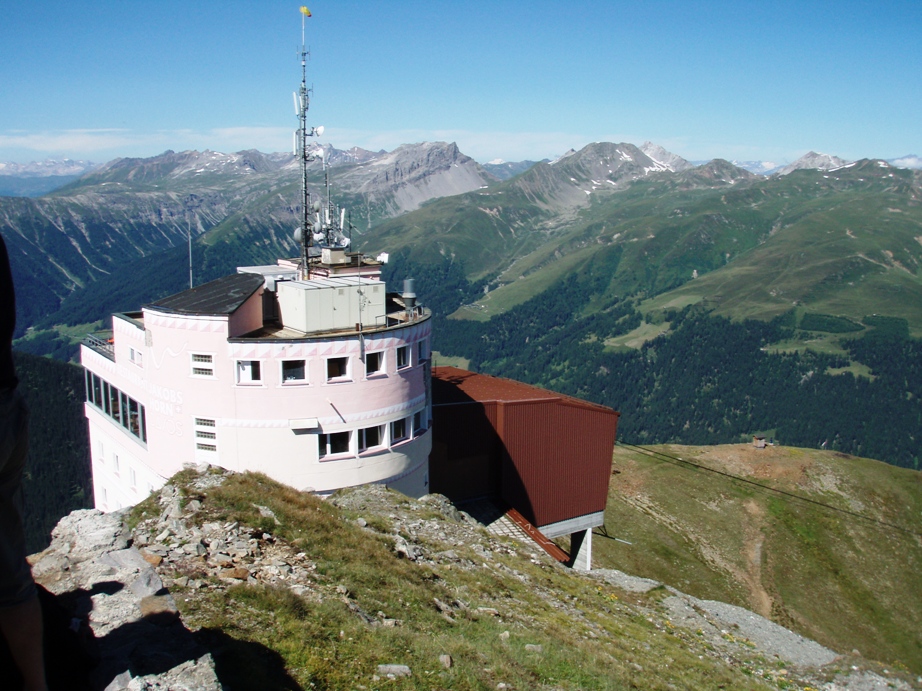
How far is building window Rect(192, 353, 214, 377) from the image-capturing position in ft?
94.9

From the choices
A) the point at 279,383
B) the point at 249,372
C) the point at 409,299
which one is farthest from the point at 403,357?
the point at 249,372

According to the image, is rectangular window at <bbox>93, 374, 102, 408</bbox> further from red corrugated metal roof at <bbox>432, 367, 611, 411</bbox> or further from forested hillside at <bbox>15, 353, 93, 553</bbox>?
forested hillside at <bbox>15, 353, 93, 553</bbox>

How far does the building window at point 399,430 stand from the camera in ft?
A: 106

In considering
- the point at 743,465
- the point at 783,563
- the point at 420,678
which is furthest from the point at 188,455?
the point at 743,465

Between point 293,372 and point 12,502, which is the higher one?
point 12,502

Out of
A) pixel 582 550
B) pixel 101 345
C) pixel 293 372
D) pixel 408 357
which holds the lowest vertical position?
pixel 582 550

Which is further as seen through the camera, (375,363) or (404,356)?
(404,356)

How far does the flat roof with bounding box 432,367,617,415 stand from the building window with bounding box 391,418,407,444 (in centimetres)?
758

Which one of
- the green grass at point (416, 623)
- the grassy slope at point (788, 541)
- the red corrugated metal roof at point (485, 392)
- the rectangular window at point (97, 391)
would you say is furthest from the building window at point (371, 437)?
the grassy slope at point (788, 541)

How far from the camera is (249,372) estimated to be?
1137 inches

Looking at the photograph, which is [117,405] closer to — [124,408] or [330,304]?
[124,408]

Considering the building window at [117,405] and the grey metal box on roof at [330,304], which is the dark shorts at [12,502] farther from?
the building window at [117,405]

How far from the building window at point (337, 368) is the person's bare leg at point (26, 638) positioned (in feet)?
74.3

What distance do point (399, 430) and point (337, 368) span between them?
4579mm
